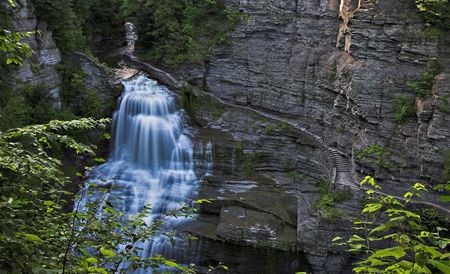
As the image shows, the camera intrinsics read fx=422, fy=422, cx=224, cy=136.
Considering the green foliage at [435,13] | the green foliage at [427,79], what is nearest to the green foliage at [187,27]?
the green foliage at [435,13]

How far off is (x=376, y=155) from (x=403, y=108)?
73.1 inches

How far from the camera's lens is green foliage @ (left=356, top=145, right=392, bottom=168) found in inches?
576

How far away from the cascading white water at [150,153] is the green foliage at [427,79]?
29.3 feet

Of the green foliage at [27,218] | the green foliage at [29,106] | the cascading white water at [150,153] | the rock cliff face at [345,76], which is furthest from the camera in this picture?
the cascading white water at [150,153]

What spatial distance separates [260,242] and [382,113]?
254 inches

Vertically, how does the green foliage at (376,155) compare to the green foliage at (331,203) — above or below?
above

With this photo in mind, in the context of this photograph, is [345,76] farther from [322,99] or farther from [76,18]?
[76,18]

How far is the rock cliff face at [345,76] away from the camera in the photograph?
46.7 feet

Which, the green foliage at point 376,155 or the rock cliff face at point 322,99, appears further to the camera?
the green foliage at point 376,155

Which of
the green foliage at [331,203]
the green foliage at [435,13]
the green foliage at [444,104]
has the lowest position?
the green foliage at [331,203]

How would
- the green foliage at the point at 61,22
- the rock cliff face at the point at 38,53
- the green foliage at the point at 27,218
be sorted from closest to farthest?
the green foliage at the point at 27,218, the rock cliff face at the point at 38,53, the green foliage at the point at 61,22

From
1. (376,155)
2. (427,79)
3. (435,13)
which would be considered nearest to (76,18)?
(376,155)

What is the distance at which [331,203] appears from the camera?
1436cm

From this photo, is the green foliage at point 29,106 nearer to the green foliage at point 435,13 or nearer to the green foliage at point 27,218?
the green foliage at point 27,218
